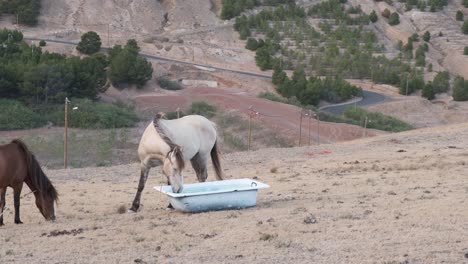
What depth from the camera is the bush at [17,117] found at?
36406mm

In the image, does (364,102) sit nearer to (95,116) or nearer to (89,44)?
(89,44)

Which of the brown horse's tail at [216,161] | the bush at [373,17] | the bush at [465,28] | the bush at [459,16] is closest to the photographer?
the brown horse's tail at [216,161]

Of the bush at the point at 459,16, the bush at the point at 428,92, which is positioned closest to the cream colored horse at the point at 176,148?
the bush at the point at 428,92

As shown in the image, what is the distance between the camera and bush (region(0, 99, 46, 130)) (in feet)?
119

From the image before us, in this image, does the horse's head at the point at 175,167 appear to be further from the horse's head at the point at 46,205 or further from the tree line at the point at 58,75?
the tree line at the point at 58,75

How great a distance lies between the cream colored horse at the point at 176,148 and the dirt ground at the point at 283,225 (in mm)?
623

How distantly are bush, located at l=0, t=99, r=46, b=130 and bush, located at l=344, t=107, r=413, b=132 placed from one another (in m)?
18.4

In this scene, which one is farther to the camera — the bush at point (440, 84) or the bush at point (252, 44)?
the bush at point (252, 44)

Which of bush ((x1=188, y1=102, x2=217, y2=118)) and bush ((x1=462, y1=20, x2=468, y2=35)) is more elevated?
bush ((x1=462, y1=20, x2=468, y2=35))

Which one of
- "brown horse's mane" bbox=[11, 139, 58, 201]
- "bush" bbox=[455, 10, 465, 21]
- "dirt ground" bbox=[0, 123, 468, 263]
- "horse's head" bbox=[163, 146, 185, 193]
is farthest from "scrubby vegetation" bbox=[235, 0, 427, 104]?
"brown horse's mane" bbox=[11, 139, 58, 201]

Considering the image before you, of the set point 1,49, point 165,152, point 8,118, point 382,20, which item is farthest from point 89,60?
point 382,20

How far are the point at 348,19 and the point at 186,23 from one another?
626 inches

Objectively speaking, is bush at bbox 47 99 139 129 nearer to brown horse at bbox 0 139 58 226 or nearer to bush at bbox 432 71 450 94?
brown horse at bbox 0 139 58 226

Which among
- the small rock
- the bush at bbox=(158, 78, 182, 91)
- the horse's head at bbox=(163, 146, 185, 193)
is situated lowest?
the bush at bbox=(158, 78, 182, 91)
